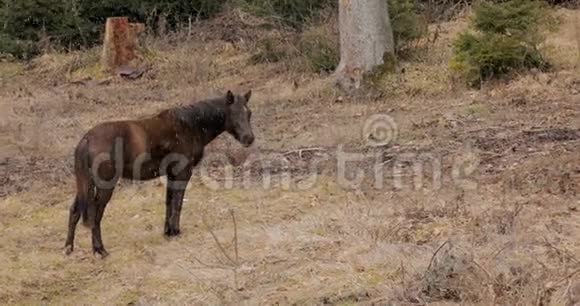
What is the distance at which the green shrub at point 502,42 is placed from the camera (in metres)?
13.0

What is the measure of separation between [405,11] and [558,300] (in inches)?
449

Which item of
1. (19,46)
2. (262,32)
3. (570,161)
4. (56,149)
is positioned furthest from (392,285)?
(19,46)

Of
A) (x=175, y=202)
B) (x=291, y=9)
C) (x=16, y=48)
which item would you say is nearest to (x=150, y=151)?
(x=175, y=202)

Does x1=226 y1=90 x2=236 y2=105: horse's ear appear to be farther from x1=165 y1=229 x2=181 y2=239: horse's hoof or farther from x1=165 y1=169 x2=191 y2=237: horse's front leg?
x1=165 y1=229 x2=181 y2=239: horse's hoof

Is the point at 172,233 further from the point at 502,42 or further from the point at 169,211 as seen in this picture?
the point at 502,42

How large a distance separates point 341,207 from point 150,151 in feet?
6.32

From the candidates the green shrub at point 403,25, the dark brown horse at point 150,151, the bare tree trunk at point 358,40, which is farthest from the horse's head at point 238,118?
the green shrub at point 403,25

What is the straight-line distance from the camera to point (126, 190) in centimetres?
959

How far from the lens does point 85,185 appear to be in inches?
290

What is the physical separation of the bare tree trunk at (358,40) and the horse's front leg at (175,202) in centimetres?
658

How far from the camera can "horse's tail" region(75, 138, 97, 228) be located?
24.0ft

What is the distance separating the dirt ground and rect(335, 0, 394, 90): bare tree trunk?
0.44m

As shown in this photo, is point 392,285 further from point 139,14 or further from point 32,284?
point 139,14

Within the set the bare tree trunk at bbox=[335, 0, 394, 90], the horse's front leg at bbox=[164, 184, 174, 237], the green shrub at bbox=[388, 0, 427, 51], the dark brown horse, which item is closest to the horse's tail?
the dark brown horse
